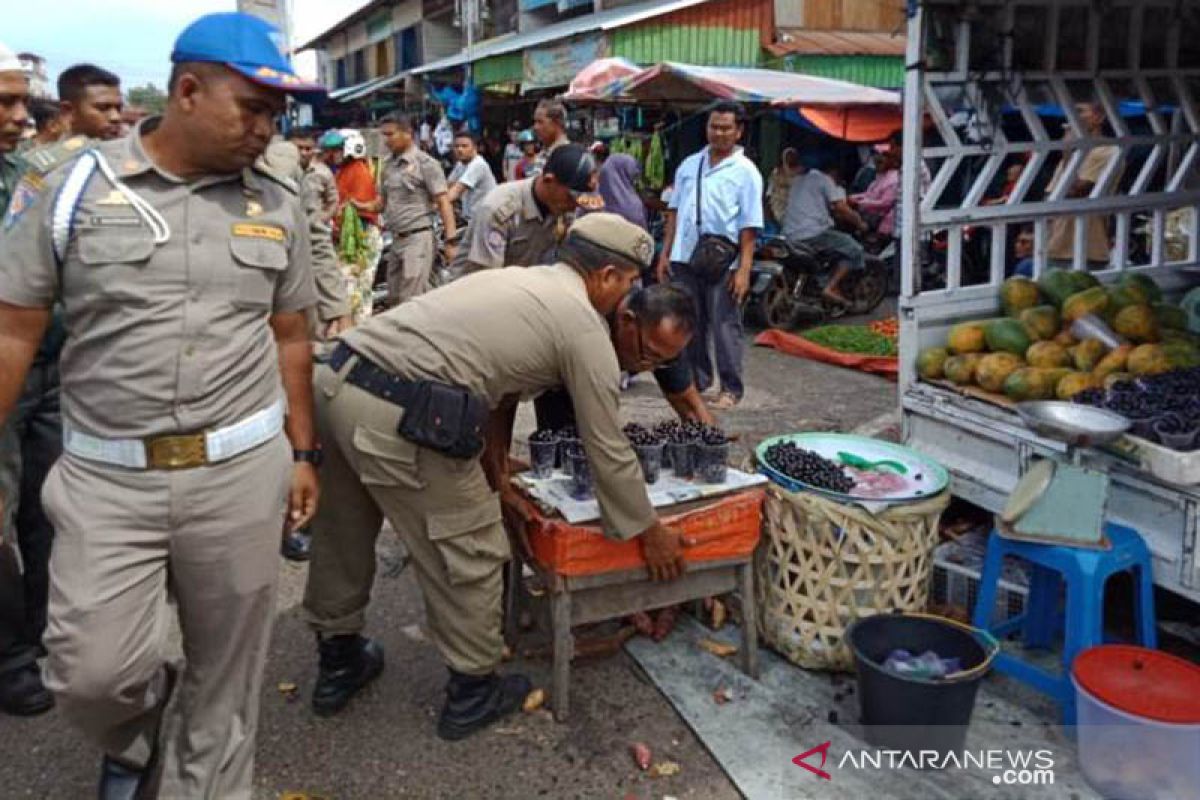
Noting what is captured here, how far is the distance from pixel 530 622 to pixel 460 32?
91.2 ft

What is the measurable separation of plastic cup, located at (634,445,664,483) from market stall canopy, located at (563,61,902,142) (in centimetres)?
Answer: 759

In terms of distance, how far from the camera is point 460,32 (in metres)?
29.1

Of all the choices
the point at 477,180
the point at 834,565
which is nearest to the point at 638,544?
the point at 834,565

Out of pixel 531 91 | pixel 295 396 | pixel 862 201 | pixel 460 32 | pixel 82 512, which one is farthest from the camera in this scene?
pixel 460 32

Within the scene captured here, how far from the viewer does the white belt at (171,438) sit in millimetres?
2350

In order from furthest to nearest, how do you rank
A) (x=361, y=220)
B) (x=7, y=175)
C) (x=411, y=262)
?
(x=361, y=220)
(x=411, y=262)
(x=7, y=175)

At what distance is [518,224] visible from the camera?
522 centimetres

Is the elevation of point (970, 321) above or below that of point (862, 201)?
below

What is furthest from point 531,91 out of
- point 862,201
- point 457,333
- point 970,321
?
point 457,333

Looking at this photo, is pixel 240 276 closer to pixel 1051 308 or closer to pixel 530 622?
pixel 530 622

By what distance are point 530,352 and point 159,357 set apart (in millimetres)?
1063

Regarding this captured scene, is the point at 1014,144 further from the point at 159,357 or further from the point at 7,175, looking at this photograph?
the point at 7,175

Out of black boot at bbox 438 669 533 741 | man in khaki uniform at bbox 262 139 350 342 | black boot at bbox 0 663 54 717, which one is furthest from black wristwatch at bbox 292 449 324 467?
man in khaki uniform at bbox 262 139 350 342

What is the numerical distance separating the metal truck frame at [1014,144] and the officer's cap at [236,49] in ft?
9.87
